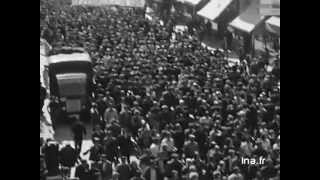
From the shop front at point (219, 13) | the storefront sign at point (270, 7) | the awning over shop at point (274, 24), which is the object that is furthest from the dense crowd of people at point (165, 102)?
the storefront sign at point (270, 7)

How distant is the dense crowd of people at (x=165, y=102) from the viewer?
298 inches

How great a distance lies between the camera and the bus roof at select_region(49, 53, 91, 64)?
7.65 m

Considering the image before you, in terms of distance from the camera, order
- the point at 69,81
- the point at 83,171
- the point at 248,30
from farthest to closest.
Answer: the point at 248,30 < the point at 69,81 < the point at 83,171

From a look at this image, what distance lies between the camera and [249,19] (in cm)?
788

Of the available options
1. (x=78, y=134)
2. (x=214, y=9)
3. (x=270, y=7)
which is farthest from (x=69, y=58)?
(x=270, y=7)

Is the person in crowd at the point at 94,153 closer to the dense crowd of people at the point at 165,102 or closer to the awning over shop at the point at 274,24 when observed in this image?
the dense crowd of people at the point at 165,102

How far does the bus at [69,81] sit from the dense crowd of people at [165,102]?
125mm

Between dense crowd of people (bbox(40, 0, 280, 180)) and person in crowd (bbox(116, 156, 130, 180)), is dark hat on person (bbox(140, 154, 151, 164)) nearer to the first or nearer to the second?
dense crowd of people (bbox(40, 0, 280, 180))

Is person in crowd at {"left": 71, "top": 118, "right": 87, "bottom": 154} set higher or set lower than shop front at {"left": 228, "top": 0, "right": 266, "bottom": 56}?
lower

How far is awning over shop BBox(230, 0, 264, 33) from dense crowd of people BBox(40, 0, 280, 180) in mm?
436

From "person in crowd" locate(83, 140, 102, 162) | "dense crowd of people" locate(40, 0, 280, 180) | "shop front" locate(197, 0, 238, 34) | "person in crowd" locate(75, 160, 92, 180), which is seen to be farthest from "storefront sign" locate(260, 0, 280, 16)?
"person in crowd" locate(75, 160, 92, 180)

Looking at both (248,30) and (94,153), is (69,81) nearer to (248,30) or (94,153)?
(94,153)

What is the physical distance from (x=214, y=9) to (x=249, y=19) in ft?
1.63
